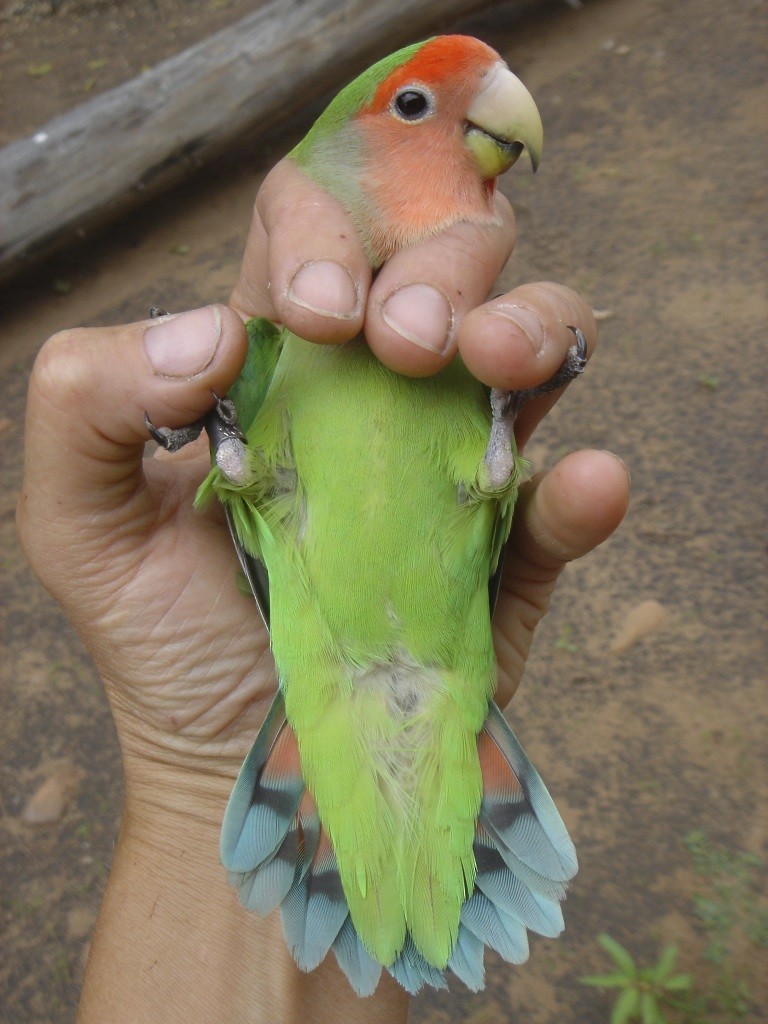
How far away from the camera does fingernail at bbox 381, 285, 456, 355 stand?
1.86 metres

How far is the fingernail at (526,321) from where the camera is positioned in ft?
6.20

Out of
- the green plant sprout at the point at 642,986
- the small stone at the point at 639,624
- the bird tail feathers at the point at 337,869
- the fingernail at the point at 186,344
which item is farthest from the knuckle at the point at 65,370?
the small stone at the point at 639,624

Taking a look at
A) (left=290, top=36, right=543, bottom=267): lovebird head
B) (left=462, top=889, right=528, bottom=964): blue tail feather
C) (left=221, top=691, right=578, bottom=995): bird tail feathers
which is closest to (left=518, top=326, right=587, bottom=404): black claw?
(left=290, top=36, right=543, bottom=267): lovebird head

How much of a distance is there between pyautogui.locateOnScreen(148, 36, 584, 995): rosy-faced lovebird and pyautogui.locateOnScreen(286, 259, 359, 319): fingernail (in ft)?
0.60

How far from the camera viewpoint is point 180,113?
5793 millimetres

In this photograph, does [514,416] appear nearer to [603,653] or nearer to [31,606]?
[603,653]

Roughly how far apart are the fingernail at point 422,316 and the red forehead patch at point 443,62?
0.57 metres

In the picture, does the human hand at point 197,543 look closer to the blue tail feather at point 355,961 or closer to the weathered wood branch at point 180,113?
the blue tail feather at point 355,961

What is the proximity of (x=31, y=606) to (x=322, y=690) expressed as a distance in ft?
8.32

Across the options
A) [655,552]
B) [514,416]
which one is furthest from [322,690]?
[655,552]

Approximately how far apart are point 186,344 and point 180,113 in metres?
4.65

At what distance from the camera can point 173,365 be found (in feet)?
6.09

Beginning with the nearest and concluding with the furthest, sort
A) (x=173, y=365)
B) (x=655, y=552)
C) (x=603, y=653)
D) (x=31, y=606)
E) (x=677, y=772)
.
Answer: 1. (x=173, y=365)
2. (x=677, y=772)
3. (x=603, y=653)
4. (x=655, y=552)
5. (x=31, y=606)

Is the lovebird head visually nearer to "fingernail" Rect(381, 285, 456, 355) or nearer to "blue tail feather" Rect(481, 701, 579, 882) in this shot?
"fingernail" Rect(381, 285, 456, 355)
